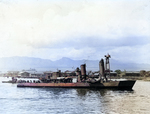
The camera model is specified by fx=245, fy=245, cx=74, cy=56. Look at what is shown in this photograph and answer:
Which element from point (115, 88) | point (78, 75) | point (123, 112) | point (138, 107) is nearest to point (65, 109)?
point (123, 112)

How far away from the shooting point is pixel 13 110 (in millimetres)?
33844

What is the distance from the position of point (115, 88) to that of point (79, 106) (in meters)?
26.2

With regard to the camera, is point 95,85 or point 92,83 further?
point 92,83

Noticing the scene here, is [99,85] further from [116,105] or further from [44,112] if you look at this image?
[44,112]

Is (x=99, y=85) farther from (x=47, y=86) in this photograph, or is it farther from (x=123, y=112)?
(x=123, y=112)

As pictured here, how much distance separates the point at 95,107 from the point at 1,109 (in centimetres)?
1336

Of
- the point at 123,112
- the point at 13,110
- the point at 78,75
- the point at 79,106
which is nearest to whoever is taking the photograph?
the point at 123,112

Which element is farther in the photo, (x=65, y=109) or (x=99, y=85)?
(x=99, y=85)

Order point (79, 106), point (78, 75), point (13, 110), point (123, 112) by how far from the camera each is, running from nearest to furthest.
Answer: point (123, 112) < point (13, 110) < point (79, 106) < point (78, 75)

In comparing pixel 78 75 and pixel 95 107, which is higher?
pixel 78 75

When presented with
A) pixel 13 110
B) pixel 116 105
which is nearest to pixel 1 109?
pixel 13 110

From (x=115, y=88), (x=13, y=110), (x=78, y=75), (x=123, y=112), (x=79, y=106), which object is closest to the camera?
(x=123, y=112)

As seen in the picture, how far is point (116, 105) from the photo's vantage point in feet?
120

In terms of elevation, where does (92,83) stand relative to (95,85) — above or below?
above
